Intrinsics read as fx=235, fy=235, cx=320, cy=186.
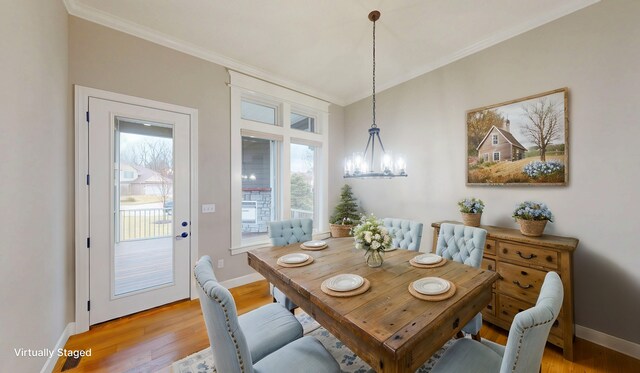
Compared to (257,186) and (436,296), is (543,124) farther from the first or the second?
(257,186)

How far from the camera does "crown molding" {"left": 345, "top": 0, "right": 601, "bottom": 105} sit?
2215 mm

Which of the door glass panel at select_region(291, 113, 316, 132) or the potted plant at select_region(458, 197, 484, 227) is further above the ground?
the door glass panel at select_region(291, 113, 316, 132)

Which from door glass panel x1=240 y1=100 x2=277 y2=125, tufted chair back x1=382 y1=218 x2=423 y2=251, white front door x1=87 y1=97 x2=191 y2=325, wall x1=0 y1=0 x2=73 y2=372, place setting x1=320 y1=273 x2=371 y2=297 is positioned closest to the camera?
wall x1=0 y1=0 x2=73 y2=372

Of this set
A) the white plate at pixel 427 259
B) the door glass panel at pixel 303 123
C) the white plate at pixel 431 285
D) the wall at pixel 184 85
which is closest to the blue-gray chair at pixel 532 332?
the white plate at pixel 431 285

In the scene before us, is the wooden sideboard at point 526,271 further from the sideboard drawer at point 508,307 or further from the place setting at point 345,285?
the place setting at point 345,285

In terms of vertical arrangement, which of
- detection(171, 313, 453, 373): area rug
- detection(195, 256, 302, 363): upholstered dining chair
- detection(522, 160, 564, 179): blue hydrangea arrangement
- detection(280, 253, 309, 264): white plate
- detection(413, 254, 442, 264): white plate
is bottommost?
detection(171, 313, 453, 373): area rug

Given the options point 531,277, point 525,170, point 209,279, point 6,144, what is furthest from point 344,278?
point 525,170

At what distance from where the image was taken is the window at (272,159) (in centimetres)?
336

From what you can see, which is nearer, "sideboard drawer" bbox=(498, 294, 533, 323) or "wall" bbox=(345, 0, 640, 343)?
"wall" bbox=(345, 0, 640, 343)

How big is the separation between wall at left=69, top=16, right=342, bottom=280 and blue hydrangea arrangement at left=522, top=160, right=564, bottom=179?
3.57 metres

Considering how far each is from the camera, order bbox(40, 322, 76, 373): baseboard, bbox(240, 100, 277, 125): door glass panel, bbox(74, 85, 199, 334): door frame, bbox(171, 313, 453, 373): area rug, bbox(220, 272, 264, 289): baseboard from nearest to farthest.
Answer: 1. bbox(40, 322, 76, 373): baseboard
2. bbox(171, 313, 453, 373): area rug
3. bbox(74, 85, 199, 334): door frame
4. bbox(220, 272, 264, 289): baseboard
5. bbox(240, 100, 277, 125): door glass panel

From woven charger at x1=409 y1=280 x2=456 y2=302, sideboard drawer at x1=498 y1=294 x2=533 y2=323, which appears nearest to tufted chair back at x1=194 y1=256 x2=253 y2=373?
A: woven charger at x1=409 y1=280 x2=456 y2=302

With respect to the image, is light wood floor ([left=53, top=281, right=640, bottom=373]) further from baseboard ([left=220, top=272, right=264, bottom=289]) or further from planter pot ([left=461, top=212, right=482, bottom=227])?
planter pot ([left=461, top=212, right=482, bottom=227])

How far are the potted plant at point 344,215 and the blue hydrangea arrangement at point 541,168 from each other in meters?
2.43
